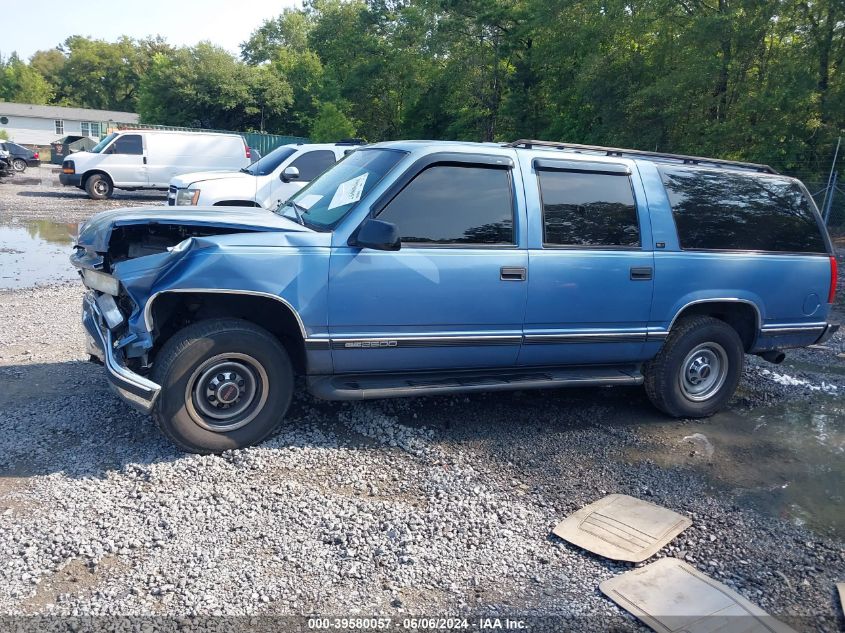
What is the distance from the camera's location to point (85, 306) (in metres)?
4.93

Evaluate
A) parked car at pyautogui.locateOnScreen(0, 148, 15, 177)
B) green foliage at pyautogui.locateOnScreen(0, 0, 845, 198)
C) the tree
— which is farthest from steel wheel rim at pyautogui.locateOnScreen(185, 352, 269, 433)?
the tree

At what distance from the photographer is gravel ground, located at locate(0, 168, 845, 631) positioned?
3.13 m

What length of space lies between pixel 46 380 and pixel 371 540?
3386 millimetres

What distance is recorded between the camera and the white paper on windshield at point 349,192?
4.66 meters


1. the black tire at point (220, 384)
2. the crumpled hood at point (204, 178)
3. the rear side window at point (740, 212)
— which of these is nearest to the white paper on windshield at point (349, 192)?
the black tire at point (220, 384)

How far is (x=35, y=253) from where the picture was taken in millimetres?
11867

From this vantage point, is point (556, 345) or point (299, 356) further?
point (556, 345)

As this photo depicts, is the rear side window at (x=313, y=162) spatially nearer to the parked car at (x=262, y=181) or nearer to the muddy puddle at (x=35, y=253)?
the parked car at (x=262, y=181)

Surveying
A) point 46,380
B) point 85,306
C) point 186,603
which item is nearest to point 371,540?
point 186,603

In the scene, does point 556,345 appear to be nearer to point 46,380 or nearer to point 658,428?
point 658,428

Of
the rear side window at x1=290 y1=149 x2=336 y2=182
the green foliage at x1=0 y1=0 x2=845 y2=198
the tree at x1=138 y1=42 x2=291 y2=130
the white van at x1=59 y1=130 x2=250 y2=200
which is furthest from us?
the tree at x1=138 y1=42 x2=291 y2=130

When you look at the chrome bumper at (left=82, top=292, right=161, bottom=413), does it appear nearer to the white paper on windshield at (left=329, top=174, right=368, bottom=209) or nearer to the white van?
the white paper on windshield at (left=329, top=174, right=368, bottom=209)

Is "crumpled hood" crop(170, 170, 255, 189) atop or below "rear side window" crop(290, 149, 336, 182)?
below

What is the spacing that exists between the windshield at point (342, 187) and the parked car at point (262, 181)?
5.57 m
